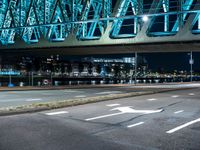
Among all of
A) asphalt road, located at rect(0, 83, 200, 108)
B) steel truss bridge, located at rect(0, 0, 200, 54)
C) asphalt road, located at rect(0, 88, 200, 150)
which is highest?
steel truss bridge, located at rect(0, 0, 200, 54)

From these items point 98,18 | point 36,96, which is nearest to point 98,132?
point 36,96

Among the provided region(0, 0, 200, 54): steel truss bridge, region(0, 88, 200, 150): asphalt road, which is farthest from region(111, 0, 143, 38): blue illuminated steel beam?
region(0, 88, 200, 150): asphalt road

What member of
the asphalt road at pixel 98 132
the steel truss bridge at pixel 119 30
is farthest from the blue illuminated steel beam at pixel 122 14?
the asphalt road at pixel 98 132

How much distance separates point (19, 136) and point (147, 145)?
12.0 feet

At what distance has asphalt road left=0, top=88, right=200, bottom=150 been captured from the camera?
28.3 feet

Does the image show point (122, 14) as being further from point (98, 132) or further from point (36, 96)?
point (98, 132)

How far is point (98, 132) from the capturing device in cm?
1043

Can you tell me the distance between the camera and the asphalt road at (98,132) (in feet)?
28.3

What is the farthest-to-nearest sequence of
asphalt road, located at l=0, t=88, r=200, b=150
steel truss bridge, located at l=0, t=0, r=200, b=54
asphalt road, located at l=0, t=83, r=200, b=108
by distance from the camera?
steel truss bridge, located at l=0, t=0, r=200, b=54 < asphalt road, located at l=0, t=83, r=200, b=108 < asphalt road, located at l=0, t=88, r=200, b=150

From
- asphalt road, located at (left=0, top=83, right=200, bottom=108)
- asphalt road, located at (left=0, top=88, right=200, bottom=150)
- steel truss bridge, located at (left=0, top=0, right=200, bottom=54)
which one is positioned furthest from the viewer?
steel truss bridge, located at (left=0, top=0, right=200, bottom=54)

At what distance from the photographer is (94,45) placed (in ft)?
157

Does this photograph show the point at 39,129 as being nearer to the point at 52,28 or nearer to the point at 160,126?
the point at 160,126

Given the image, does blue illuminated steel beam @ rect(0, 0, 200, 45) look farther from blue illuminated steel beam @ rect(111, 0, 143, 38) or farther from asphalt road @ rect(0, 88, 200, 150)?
asphalt road @ rect(0, 88, 200, 150)

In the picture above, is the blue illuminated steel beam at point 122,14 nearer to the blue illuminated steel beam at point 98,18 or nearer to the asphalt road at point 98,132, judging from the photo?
the blue illuminated steel beam at point 98,18
